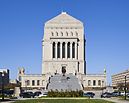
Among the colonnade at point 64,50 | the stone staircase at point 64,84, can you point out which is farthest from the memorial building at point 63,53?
the stone staircase at point 64,84

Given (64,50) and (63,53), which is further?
(63,53)

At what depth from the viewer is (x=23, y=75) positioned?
510 feet

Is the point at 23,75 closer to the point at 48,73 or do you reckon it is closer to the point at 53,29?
the point at 48,73

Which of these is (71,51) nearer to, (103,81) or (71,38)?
(71,38)

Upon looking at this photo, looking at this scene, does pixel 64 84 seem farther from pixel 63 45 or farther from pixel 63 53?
pixel 63 53

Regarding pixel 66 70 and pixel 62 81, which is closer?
pixel 62 81

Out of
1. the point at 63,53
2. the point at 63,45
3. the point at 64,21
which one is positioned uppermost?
the point at 64,21

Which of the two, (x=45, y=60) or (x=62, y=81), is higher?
(x=45, y=60)

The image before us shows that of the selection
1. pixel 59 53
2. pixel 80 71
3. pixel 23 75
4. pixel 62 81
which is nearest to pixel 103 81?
pixel 80 71

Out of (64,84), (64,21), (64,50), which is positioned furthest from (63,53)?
(64,84)

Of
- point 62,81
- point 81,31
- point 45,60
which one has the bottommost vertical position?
point 62,81

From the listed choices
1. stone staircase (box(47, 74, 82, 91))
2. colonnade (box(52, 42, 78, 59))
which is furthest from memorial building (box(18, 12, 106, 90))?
stone staircase (box(47, 74, 82, 91))

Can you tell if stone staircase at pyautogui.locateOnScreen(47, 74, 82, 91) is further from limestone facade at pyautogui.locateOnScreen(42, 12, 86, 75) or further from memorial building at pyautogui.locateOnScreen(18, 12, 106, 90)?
limestone facade at pyautogui.locateOnScreen(42, 12, 86, 75)

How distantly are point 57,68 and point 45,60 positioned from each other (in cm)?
526
